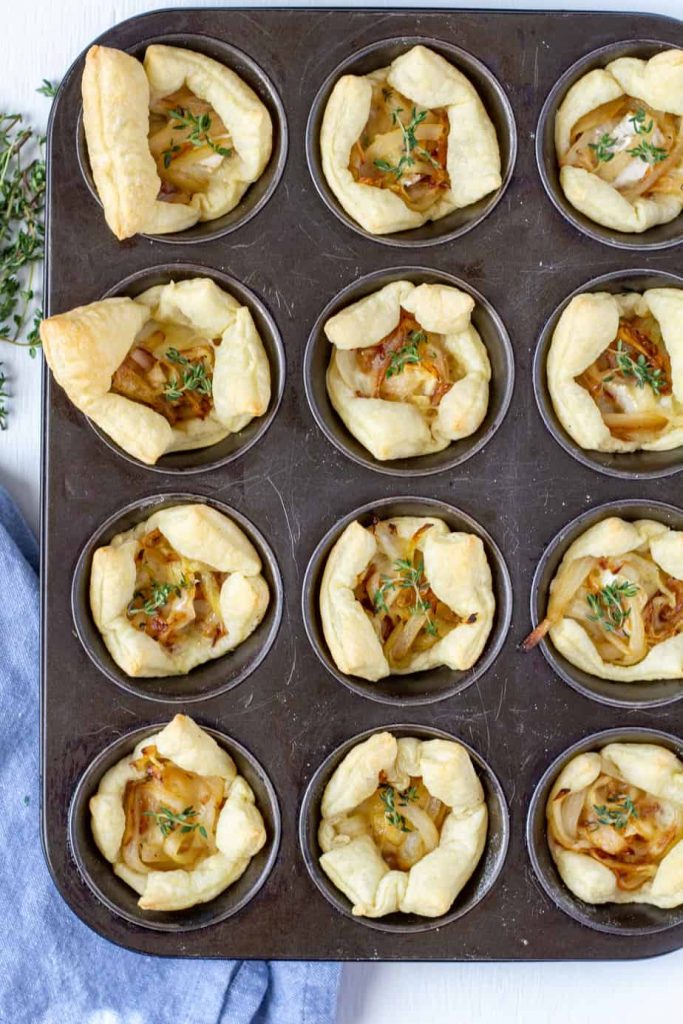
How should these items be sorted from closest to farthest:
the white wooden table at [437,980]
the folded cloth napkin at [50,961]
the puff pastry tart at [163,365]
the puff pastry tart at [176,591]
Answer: the puff pastry tart at [163,365]
the puff pastry tart at [176,591]
the folded cloth napkin at [50,961]
the white wooden table at [437,980]

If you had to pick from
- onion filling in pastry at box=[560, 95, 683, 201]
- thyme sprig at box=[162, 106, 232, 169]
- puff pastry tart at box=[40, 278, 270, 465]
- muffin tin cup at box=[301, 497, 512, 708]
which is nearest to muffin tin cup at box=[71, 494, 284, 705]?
muffin tin cup at box=[301, 497, 512, 708]

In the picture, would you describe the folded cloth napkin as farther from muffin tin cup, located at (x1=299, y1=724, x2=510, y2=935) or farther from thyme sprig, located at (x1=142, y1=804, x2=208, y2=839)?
thyme sprig, located at (x1=142, y1=804, x2=208, y2=839)

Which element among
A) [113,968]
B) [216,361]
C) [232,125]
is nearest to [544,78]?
[232,125]

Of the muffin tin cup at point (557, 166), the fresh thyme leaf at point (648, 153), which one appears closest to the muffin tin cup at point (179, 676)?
the muffin tin cup at point (557, 166)

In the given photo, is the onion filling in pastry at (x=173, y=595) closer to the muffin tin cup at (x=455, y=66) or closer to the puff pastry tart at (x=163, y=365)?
the puff pastry tart at (x=163, y=365)

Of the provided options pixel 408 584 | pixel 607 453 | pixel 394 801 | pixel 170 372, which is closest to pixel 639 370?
pixel 607 453

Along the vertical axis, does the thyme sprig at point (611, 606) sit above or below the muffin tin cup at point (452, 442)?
below
